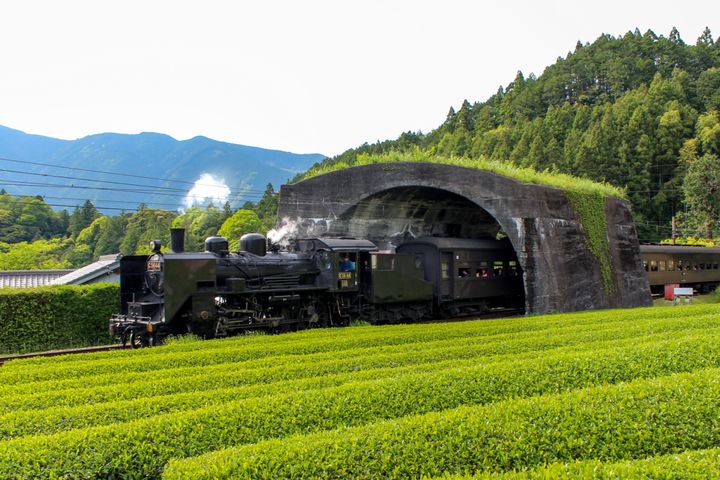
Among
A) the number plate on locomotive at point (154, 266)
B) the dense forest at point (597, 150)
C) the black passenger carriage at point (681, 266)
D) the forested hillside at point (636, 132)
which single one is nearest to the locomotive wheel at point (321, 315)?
the number plate on locomotive at point (154, 266)

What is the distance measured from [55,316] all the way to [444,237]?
45.8 ft

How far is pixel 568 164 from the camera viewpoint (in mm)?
65125

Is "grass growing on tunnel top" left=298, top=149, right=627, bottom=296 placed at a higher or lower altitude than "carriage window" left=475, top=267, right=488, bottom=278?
higher

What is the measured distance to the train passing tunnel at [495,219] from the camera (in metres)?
21.8

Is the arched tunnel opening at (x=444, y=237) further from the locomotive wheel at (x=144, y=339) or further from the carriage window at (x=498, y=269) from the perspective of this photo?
the locomotive wheel at (x=144, y=339)

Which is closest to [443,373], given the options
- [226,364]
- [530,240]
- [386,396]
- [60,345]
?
[386,396]

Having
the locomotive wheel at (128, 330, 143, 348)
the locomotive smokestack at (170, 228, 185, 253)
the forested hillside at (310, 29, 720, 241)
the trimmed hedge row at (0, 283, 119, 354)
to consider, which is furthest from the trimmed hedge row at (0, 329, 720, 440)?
the forested hillside at (310, 29, 720, 241)

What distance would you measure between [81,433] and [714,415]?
20.8ft

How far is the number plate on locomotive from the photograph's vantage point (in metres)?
15.1

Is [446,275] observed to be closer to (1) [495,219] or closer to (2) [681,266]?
(1) [495,219]

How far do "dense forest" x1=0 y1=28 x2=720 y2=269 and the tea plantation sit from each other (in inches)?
1562

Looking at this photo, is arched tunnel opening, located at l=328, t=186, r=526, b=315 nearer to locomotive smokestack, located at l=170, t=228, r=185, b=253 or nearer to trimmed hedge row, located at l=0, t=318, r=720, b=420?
locomotive smokestack, located at l=170, t=228, r=185, b=253

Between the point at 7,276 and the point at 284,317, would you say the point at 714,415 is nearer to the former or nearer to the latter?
the point at 284,317

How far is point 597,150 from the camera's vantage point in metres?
63.7
